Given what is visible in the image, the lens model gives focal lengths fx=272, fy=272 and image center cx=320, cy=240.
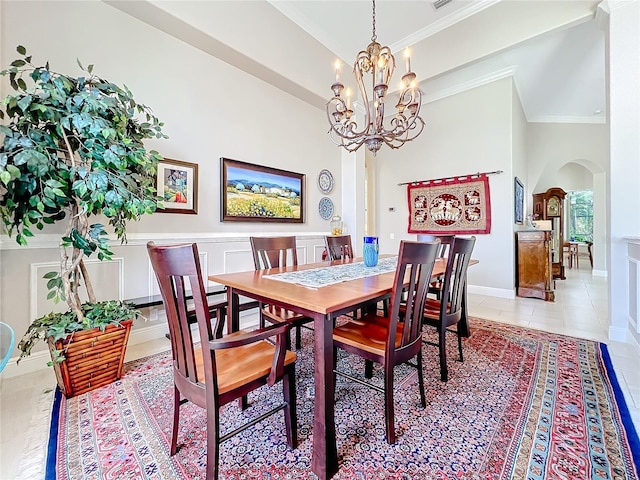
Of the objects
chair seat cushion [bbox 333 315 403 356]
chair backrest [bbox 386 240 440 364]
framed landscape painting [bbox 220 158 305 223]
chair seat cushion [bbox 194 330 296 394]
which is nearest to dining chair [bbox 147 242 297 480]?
chair seat cushion [bbox 194 330 296 394]

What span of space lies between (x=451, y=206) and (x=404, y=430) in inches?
162

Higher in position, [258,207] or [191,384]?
[258,207]

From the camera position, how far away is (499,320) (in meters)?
3.19

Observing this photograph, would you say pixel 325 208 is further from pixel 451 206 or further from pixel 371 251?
pixel 371 251

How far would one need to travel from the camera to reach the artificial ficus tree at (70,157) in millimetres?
1552

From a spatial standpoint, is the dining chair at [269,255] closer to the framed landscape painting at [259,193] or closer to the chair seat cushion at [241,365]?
the chair seat cushion at [241,365]

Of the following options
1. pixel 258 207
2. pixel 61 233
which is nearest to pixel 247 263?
pixel 258 207

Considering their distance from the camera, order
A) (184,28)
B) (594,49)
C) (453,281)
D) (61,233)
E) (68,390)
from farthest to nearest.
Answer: (594,49) → (184,28) → (61,233) → (453,281) → (68,390)

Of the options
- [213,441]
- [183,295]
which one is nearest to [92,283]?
[183,295]

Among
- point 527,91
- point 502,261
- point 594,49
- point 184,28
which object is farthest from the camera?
point 527,91

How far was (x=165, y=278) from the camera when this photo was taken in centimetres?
110

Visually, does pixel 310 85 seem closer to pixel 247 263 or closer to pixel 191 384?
pixel 247 263

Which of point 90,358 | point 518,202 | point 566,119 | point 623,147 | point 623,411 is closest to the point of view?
point 623,411

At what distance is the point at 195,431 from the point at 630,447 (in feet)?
7.17
